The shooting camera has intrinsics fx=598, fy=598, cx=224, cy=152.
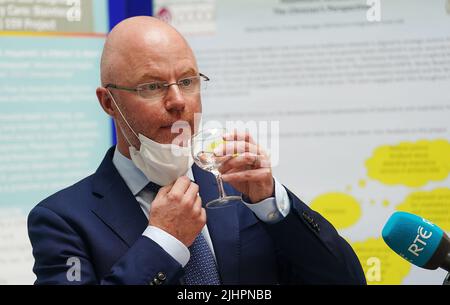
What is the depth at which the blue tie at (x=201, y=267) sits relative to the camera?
1.83 meters

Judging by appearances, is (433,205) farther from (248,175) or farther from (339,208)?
(248,175)

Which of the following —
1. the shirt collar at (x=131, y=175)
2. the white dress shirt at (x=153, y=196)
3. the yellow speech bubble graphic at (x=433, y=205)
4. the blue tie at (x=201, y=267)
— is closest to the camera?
the white dress shirt at (x=153, y=196)

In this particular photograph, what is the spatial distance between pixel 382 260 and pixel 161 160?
1.91 meters

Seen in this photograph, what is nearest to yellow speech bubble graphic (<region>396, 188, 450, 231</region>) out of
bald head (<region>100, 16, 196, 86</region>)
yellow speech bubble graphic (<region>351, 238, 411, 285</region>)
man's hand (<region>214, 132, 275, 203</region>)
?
yellow speech bubble graphic (<region>351, 238, 411, 285</region>)

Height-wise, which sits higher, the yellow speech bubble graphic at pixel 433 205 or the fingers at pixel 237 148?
the fingers at pixel 237 148

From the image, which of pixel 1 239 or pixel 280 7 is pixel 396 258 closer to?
pixel 280 7

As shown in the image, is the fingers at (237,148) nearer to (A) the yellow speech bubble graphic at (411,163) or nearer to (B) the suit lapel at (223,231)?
(B) the suit lapel at (223,231)

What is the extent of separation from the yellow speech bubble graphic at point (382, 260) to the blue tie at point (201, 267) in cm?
167

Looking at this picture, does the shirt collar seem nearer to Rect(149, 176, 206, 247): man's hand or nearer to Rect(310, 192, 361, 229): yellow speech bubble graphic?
Rect(149, 176, 206, 247): man's hand

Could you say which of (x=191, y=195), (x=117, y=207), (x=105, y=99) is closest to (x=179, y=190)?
(x=191, y=195)

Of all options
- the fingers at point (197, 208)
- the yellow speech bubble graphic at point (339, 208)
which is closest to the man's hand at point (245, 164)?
the fingers at point (197, 208)

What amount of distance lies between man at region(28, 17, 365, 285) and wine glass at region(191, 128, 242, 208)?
3cm

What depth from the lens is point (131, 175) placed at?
1.97 metres

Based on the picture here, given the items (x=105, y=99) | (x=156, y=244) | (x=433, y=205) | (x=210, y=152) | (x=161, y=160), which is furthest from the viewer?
(x=433, y=205)
